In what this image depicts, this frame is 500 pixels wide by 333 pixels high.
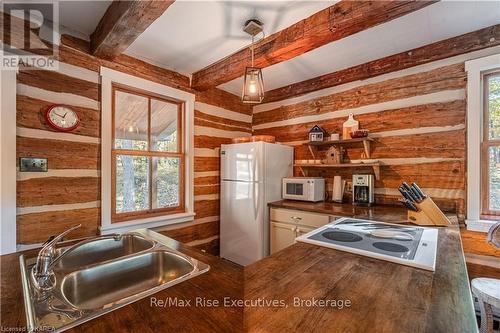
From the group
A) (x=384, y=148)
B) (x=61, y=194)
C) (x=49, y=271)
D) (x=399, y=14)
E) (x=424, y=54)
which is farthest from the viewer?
(x=384, y=148)

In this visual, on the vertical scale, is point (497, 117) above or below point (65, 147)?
above

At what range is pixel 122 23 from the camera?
1.55 meters

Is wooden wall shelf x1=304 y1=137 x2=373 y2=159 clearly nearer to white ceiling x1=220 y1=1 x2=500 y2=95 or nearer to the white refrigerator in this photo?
the white refrigerator

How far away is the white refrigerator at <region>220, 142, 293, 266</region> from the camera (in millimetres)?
2623

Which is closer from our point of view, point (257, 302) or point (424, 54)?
point (257, 302)

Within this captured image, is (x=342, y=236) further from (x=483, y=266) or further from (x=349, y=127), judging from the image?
(x=349, y=127)

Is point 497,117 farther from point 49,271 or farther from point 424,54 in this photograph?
point 49,271

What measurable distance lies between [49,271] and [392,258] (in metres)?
1.47

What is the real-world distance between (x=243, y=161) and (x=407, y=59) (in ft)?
6.42

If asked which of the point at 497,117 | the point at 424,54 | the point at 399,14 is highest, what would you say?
the point at 424,54

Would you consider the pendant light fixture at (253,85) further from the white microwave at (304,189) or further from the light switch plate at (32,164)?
the light switch plate at (32,164)

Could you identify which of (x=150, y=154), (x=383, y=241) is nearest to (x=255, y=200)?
(x=150, y=154)

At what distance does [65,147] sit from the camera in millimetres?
1884

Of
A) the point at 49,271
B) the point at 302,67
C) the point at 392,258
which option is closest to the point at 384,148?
the point at 302,67
